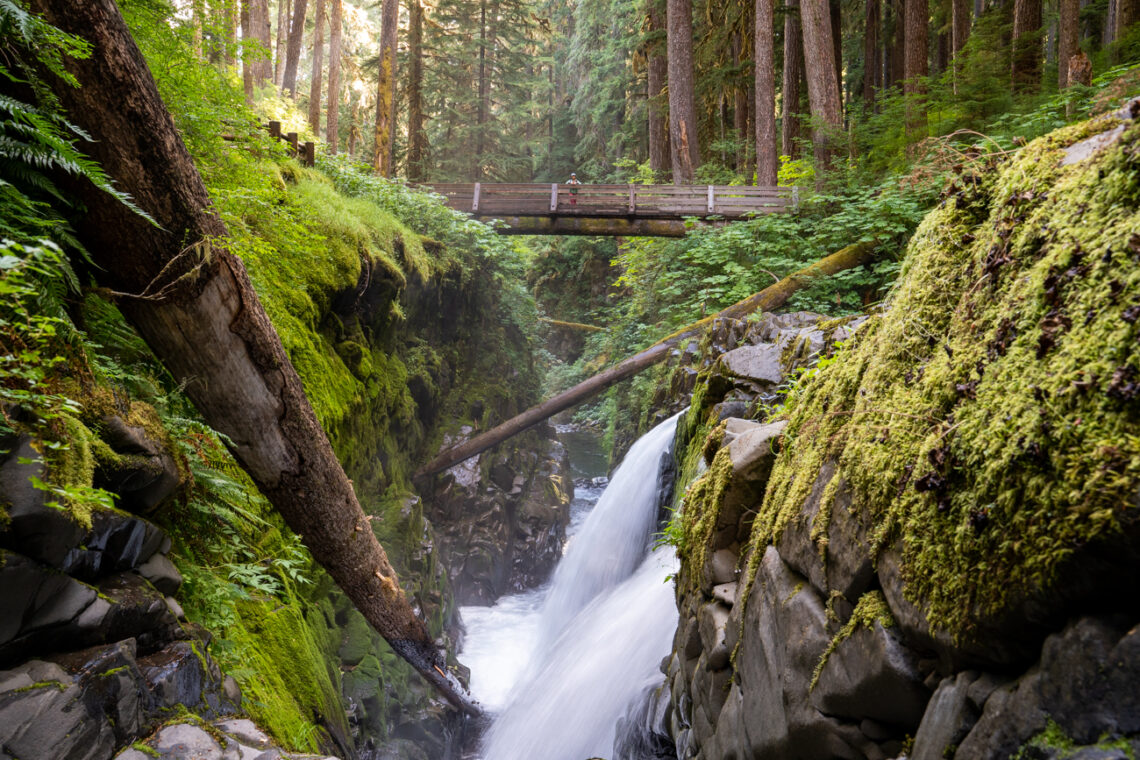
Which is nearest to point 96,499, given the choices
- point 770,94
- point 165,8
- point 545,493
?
point 165,8

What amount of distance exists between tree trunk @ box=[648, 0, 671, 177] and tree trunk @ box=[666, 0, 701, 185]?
7.60 feet

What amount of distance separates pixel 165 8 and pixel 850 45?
28035mm

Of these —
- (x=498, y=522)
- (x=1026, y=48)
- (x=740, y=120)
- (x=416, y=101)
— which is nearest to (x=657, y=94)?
(x=740, y=120)

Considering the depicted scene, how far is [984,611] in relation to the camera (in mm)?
1521

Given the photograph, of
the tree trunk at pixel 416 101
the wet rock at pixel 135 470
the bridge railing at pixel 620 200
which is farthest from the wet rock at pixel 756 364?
the tree trunk at pixel 416 101

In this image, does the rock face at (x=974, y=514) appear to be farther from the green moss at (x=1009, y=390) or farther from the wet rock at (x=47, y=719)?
the wet rock at (x=47, y=719)

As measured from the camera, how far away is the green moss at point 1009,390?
53.5 inches

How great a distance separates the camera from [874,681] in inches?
78.7

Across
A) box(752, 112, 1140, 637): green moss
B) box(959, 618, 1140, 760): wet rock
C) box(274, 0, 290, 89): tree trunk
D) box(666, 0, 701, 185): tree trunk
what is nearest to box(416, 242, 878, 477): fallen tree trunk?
box(752, 112, 1140, 637): green moss

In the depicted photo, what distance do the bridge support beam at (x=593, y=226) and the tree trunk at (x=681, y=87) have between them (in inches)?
89.0

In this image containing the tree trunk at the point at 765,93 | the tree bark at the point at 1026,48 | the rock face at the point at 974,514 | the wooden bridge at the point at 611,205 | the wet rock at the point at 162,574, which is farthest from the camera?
the wooden bridge at the point at 611,205

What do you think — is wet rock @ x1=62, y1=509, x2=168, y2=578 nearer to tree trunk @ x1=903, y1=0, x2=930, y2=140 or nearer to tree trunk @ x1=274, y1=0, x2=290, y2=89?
tree trunk @ x1=903, y1=0, x2=930, y2=140

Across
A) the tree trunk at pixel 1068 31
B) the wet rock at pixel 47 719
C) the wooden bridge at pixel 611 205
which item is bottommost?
the wet rock at pixel 47 719

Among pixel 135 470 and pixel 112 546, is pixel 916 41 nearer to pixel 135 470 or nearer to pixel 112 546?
pixel 135 470
